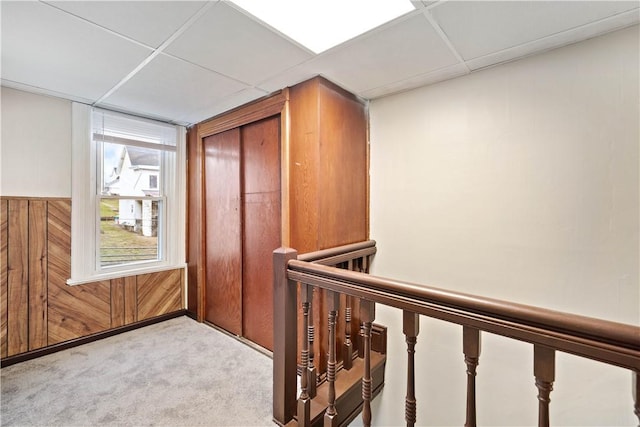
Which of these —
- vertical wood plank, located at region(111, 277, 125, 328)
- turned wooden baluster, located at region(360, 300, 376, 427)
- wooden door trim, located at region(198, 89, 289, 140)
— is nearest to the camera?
turned wooden baluster, located at region(360, 300, 376, 427)

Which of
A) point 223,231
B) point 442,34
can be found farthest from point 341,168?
point 223,231

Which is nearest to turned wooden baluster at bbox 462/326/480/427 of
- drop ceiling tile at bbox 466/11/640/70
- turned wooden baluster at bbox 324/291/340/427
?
turned wooden baluster at bbox 324/291/340/427

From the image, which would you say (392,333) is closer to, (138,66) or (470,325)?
(470,325)

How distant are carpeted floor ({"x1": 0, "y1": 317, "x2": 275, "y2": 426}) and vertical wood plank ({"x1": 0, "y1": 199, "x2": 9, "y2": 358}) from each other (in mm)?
216

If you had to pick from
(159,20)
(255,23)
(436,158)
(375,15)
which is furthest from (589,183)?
(159,20)

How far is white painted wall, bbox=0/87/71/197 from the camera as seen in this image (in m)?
2.16

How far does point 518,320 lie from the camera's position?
849 mm

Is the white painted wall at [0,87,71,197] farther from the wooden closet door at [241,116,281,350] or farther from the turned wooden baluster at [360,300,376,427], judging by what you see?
the turned wooden baluster at [360,300,376,427]

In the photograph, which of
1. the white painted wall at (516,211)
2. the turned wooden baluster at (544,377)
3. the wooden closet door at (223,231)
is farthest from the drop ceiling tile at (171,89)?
the turned wooden baluster at (544,377)

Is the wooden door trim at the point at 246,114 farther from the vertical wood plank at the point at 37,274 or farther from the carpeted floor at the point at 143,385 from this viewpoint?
the carpeted floor at the point at 143,385

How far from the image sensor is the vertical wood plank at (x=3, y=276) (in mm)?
2141

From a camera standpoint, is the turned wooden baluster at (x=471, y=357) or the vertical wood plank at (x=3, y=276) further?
the vertical wood plank at (x=3, y=276)

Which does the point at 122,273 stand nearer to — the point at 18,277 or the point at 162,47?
the point at 18,277

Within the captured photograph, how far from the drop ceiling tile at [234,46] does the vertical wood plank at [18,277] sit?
1854 millimetres
